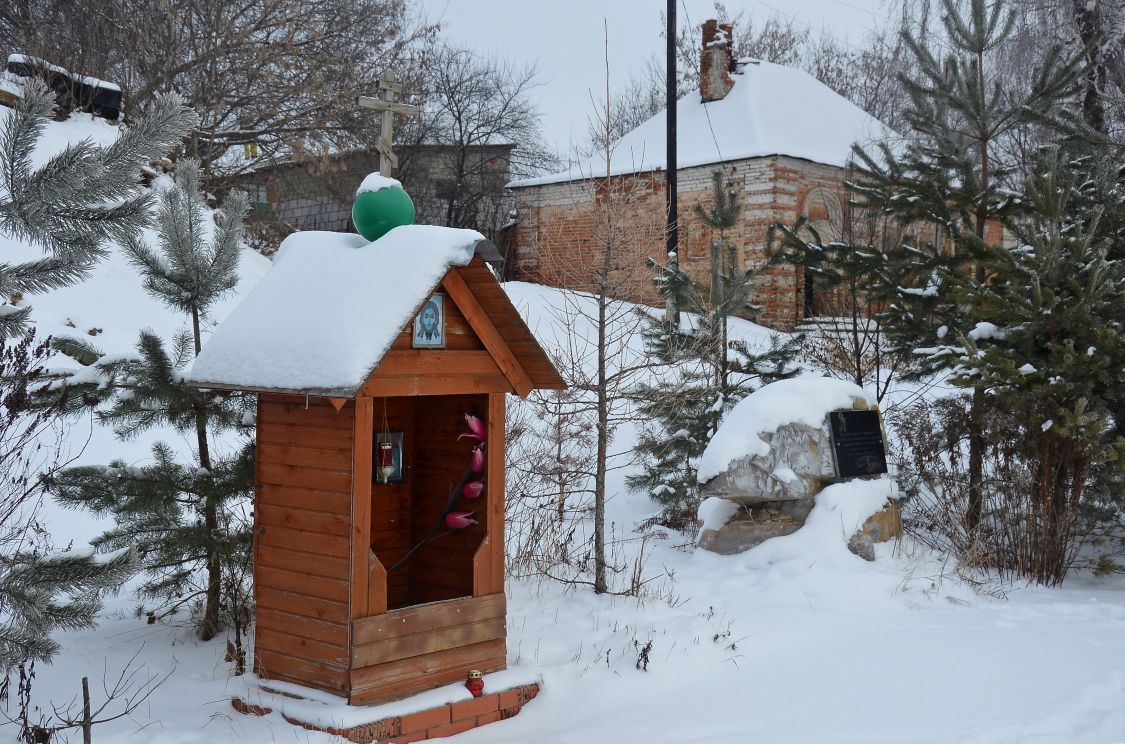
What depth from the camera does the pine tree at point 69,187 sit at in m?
3.14

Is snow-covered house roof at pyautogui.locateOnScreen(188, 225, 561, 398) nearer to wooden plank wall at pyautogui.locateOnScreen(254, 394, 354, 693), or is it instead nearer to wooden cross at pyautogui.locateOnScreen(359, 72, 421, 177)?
wooden plank wall at pyautogui.locateOnScreen(254, 394, 354, 693)

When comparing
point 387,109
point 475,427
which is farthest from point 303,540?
point 387,109

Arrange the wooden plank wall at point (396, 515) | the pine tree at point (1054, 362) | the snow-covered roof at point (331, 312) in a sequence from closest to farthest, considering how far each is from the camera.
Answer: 1. the snow-covered roof at point (331, 312)
2. the wooden plank wall at point (396, 515)
3. the pine tree at point (1054, 362)

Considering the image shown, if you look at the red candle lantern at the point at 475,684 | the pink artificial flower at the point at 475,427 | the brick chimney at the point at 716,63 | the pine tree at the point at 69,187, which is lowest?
the red candle lantern at the point at 475,684

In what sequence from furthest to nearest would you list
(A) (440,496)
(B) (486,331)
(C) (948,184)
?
(C) (948,184) < (A) (440,496) < (B) (486,331)

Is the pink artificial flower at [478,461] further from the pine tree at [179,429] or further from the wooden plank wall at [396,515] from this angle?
the pine tree at [179,429]

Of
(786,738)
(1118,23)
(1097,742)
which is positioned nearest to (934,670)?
(1097,742)

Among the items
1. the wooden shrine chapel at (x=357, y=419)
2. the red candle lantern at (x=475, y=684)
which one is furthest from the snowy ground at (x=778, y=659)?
the wooden shrine chapel at (x=357, y=419)

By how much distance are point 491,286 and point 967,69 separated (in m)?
6.40

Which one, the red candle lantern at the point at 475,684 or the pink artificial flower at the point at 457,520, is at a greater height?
the pink artificial flower at the point at 457,520

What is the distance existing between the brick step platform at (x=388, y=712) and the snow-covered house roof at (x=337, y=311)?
1550 millimetres

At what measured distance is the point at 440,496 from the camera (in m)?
5.95

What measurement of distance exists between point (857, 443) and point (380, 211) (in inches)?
190

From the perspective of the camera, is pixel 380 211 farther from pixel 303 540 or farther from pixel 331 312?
pixel 303 540
